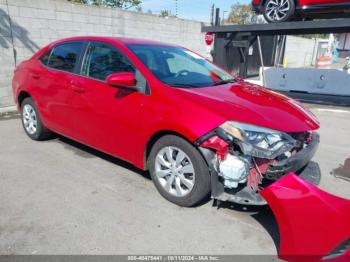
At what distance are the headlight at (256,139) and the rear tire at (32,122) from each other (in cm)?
327

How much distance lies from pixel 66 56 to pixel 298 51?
29406mm

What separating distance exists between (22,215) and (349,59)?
23573 mm

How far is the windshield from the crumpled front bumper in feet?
5.15

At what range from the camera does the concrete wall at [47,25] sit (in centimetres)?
746

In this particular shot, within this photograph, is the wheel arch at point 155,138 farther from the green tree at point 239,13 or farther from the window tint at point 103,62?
the green tree at point 239,13

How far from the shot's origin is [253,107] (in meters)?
3.11

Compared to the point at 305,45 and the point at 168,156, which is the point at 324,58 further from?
the point at 168,156

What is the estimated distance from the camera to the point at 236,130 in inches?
111

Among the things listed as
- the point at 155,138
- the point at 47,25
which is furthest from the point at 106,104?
the point at 47,25

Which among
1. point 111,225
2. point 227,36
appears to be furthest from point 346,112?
point 111,225

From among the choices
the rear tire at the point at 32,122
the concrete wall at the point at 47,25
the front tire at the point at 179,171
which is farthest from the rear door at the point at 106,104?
the concrete wall at the point at 47,25

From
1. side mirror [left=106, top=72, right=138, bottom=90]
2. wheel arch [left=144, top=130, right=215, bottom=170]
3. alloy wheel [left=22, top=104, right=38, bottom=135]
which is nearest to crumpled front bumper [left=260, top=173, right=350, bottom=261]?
wheel arch [left=144, top=130, right=215, bottom=170]

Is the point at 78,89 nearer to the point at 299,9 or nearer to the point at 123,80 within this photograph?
the point at 123,80

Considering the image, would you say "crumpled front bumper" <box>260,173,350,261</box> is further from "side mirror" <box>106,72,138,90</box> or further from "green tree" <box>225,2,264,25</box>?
"green tree" <box>225,2,264,25</box>
